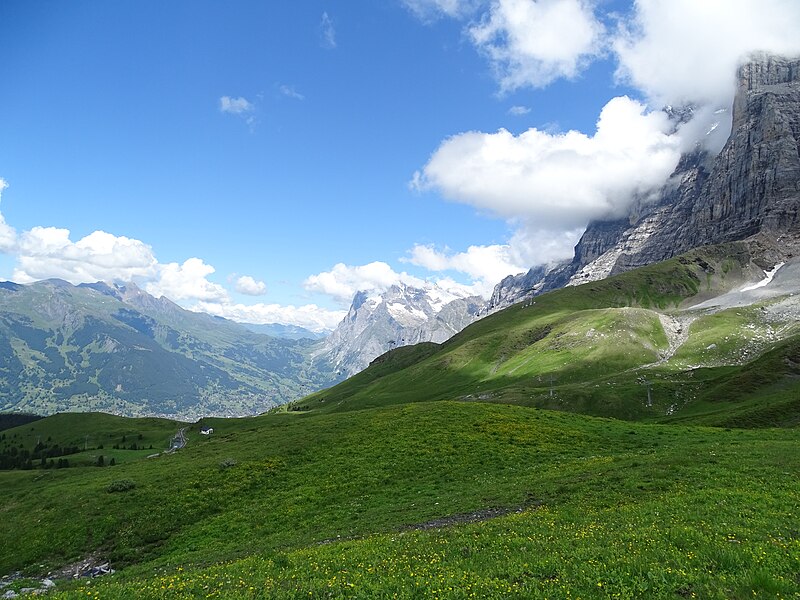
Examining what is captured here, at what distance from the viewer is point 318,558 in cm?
2058

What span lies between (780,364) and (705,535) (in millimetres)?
107019

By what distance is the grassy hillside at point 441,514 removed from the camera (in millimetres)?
15648

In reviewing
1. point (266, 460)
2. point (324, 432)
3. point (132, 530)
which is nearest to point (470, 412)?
point (324, 432)

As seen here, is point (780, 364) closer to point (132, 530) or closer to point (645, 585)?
point (645, 585)

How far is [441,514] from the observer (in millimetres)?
30078

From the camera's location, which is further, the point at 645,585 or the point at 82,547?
the point at 82,547

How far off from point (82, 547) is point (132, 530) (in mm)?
3227

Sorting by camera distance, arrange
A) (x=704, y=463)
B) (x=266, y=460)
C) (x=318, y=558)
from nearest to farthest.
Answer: (x=318, y=558) < (x=704, y=463) < (x=266, y=460)

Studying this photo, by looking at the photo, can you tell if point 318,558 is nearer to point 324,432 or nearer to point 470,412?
point 324,432

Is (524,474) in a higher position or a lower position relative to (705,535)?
lower

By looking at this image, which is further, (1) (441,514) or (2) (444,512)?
(2) (444,512)

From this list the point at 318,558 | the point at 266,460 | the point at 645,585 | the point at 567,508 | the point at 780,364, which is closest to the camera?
the point at 645,585

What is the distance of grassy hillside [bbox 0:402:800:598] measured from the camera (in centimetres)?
1565

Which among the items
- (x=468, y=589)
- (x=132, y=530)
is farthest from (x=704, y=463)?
(x=132, y=530)
